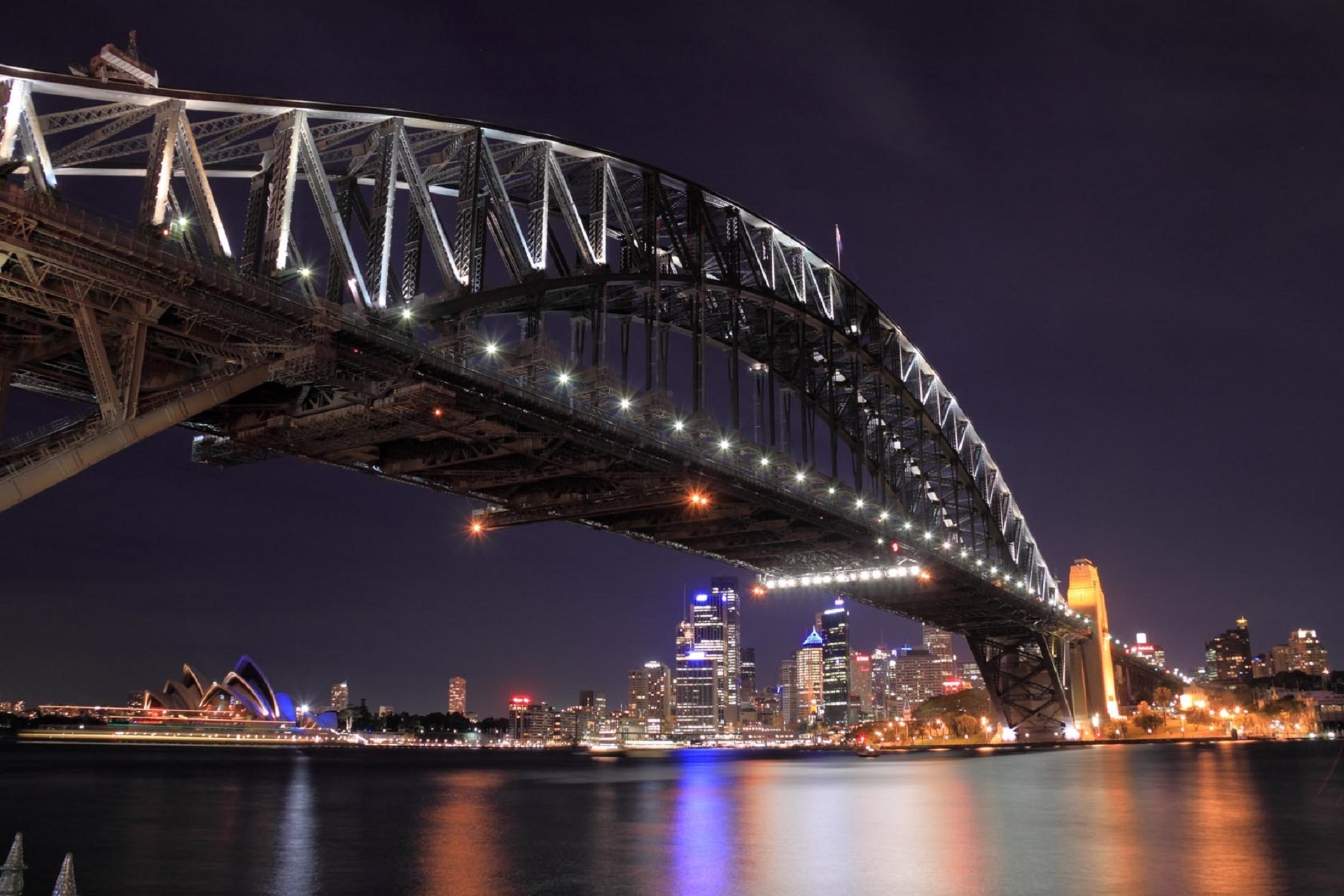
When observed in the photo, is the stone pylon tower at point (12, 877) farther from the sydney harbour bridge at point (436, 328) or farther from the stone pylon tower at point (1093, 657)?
the stone pylon tower at point (1093, 657)

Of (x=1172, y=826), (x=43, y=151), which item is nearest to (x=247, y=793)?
(x=43, y=151)

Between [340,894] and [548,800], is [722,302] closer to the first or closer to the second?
[548,800]

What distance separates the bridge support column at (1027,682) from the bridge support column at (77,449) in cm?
8544

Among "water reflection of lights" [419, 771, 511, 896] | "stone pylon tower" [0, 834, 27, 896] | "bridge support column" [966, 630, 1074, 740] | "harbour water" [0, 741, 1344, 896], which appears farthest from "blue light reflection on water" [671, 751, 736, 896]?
"bridge support column" [966, 630, 1074, 740]

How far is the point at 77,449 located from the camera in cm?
2434

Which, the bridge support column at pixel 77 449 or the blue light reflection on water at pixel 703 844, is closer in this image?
the blue light reflection on water at pixel 703 844

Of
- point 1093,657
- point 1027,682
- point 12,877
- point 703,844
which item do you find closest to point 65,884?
point 12,877

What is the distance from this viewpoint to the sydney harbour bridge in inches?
998

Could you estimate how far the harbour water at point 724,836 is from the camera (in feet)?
58.5

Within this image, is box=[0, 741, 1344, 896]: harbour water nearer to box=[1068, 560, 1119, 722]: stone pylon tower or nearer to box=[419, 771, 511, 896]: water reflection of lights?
box=[419, 771, 511, 896]: water reflection of lights

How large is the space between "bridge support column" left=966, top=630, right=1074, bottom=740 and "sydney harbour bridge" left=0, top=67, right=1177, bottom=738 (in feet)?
116

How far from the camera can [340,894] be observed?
17.1m

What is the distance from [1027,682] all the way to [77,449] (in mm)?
95819

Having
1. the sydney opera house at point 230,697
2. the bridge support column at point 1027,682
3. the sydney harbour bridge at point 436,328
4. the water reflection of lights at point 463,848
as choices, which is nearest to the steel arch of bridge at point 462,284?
the sydney harbour bridge at point 436,328
